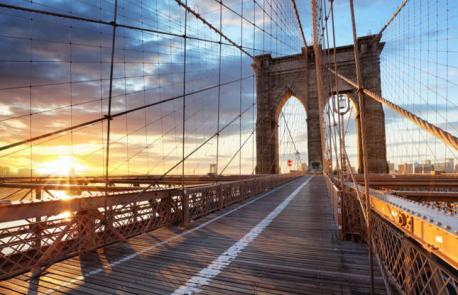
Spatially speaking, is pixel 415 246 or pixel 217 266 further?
pixel 217 266

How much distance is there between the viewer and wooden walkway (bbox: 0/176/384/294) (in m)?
3.51

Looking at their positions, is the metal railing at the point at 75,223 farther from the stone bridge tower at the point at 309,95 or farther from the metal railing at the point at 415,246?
the stone bridge tower at the point at 309,95

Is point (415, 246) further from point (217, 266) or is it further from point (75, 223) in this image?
point (75, 223)

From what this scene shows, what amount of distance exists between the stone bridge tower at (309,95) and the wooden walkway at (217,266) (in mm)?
26085

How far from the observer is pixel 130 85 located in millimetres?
12719

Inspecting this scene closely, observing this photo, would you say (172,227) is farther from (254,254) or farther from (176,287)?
(176,287)

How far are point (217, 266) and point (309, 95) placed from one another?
33.1 m

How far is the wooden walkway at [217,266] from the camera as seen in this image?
351 cm

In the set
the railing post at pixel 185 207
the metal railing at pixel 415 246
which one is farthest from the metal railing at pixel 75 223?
the metal railing at pixel 415 246

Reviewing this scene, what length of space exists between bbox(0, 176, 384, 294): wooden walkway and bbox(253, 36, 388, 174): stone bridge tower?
26.1m

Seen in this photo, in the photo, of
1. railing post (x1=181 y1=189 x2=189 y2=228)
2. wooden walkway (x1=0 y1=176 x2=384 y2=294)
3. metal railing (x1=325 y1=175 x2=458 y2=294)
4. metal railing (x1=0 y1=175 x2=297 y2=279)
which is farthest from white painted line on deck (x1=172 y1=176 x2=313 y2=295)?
metal railing (x1=325 y1=175 x2=458 y2=294)

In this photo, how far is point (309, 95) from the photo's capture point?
114 feet

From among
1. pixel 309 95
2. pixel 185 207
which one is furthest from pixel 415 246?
pixel 309 95

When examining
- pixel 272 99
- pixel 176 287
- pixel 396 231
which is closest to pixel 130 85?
pixel 176 287
